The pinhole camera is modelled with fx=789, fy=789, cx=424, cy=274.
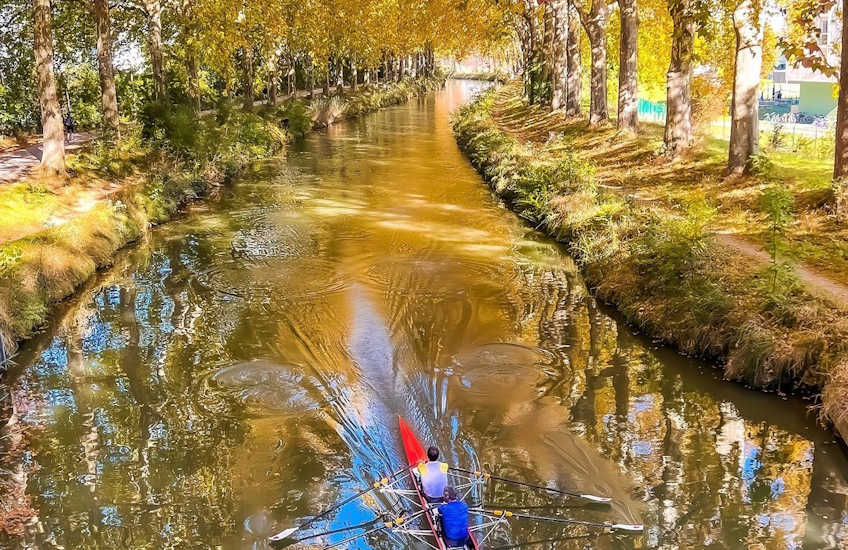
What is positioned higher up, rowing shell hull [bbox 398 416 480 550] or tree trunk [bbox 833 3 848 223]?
tree trunk [bbox 833 3 848 223]

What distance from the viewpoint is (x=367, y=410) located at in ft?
35.4

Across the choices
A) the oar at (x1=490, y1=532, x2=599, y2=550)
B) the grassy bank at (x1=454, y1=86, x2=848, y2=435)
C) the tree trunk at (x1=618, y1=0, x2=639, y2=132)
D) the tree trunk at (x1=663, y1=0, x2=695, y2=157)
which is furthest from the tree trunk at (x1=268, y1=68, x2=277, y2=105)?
the oar at (x1=490, y1=532, x2=599, y2=550)

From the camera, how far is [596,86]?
2881cm

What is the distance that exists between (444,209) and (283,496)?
620 inches

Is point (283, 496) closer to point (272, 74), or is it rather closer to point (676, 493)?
point (676, 493)

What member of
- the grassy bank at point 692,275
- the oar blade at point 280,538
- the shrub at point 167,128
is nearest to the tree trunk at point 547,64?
the grassy bank at point 692,275

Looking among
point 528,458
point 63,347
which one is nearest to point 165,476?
point 528,458

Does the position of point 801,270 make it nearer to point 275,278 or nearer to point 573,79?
point 275,278

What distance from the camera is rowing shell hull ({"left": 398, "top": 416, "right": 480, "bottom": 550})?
7.79 meters

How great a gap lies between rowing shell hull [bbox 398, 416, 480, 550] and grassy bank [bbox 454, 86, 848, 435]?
4.92 meters

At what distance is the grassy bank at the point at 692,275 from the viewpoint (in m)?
10.8

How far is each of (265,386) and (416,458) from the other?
3.19 meters

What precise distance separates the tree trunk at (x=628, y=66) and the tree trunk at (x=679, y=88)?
2705 mm

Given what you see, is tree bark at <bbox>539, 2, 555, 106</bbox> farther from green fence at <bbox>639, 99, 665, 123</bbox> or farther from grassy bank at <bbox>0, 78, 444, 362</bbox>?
grassy bank at <bbox>0, 78, 444, 362</bbox>
